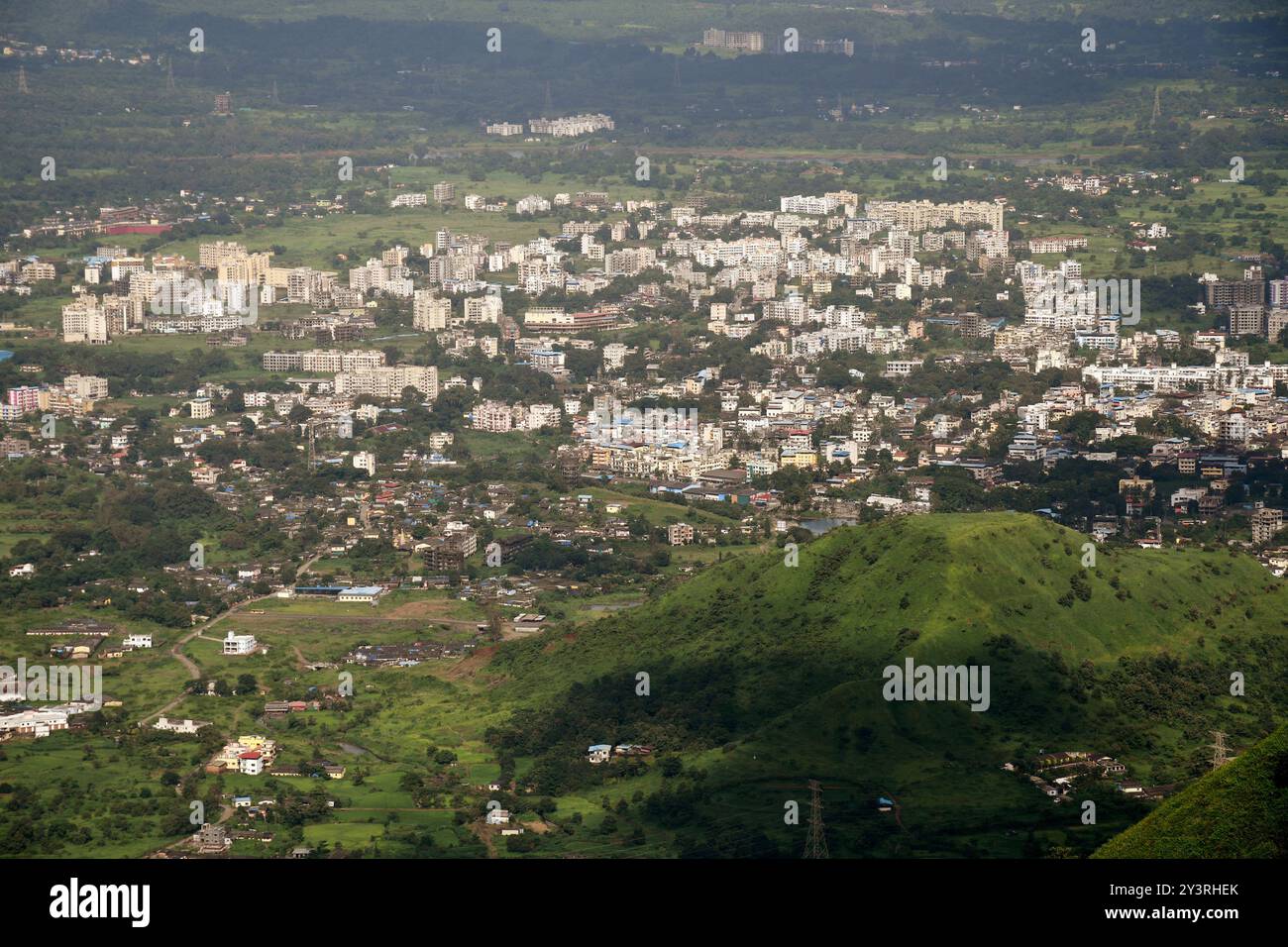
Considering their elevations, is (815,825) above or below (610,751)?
above

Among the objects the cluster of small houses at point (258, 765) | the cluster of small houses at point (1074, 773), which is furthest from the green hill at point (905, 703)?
the cluster of small houses at point (258, 765)

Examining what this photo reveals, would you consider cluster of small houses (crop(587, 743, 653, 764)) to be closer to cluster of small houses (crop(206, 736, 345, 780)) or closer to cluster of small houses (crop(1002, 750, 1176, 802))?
cluster of small houses (crop(206, 736, 345, 780))

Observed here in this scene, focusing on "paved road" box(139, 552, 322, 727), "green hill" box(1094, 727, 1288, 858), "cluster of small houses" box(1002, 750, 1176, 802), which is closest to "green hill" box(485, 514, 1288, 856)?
"cluster of small houses" box(1002, 750, 1176, 802)

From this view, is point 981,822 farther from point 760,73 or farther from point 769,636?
point 760,73

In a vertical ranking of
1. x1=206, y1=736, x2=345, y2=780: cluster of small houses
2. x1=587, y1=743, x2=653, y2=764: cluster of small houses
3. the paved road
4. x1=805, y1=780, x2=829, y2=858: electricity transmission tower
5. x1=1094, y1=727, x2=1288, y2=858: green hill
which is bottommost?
the paved road

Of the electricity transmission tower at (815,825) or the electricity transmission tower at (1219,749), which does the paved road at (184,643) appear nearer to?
the electricity transmission tower at (815,825)

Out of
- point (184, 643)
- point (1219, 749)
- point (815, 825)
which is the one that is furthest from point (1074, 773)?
point (184, 643)

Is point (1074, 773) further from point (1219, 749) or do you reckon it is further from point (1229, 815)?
point (1229, 815)
